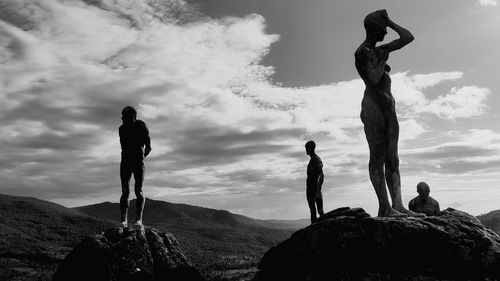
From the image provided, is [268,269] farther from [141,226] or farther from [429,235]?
[141,226]

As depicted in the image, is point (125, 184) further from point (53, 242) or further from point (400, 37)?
point (53, 242)

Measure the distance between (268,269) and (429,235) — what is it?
11.6 feet

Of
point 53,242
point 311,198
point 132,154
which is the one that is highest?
point 132,154

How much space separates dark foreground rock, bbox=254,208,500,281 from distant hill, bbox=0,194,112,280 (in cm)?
7112

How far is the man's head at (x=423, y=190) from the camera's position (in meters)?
13.2

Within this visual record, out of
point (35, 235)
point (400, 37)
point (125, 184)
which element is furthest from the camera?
point (35, 235)

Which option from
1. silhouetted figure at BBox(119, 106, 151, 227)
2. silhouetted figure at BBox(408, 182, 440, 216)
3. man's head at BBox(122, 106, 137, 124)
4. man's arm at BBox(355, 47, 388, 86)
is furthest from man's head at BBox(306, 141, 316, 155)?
man's head at BBox(122, 106, 137, 124)

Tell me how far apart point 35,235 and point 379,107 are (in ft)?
496

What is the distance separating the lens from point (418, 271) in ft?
28.1

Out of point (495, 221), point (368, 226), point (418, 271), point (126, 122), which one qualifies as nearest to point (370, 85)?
point (368, 226)

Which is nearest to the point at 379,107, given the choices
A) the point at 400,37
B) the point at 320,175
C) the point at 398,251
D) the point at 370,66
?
the point at 370,66

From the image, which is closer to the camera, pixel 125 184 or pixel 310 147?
pixel 125 184

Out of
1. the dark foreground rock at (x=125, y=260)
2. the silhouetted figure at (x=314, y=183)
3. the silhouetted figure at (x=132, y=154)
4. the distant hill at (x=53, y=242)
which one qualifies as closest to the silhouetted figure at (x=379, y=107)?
the silhouetted figure at (x=314, y=183)

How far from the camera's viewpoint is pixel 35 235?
14038 centimetres
